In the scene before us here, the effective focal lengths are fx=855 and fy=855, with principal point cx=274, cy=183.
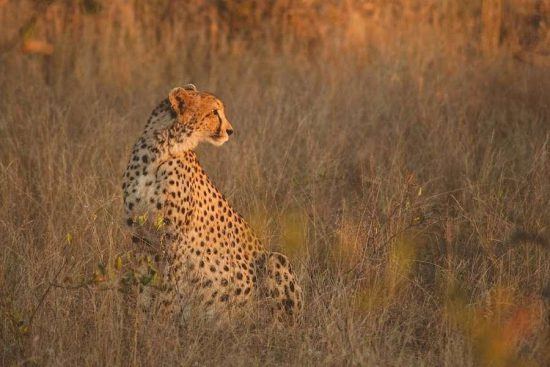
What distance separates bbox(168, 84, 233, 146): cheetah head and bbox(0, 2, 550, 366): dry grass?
1.76ft

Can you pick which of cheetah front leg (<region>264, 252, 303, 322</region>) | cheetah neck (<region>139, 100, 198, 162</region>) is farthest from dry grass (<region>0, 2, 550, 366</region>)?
cheetah neck (<region>139, 100, 198, 162</region>)

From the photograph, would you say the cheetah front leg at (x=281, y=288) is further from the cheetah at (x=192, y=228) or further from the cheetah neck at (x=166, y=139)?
the cheetah neck at (x=166, y=139)

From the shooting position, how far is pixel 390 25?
6980 millimetres

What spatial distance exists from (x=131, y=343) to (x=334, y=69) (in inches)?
155

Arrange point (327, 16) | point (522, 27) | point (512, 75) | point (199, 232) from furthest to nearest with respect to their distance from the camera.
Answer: point (327, 16) → point (522, 27) → point (512, 75) → point (199, 232)

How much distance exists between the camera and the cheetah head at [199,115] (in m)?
3.52

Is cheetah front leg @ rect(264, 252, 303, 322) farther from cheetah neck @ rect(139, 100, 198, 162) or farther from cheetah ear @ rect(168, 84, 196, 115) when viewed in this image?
cheetah ear @ rect(168, 84, 196, 115)

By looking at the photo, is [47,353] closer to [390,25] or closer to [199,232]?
[199,232]

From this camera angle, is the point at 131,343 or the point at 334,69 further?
the point at 334,69

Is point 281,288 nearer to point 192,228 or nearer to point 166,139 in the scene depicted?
point 192,228

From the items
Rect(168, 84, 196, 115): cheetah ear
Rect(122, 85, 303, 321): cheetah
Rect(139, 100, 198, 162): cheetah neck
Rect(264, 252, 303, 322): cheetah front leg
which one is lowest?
Rect(264, 252, 303, 322): cheetah front leg

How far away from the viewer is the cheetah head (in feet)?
11.5


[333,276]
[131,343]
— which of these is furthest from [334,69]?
[131,343]

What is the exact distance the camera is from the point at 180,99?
3.53 metres
